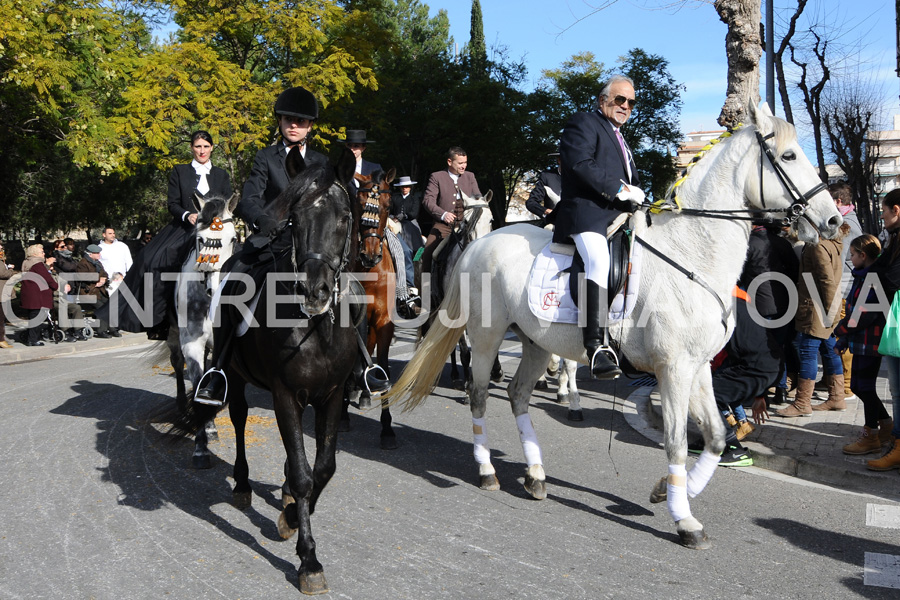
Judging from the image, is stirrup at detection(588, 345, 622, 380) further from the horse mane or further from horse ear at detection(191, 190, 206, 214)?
horse ear at detection(191, 190, 206, 214)

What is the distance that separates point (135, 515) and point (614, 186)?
402 centimetres

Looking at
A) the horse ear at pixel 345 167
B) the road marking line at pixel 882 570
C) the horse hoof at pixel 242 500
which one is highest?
the horse ear at pixel 345 167

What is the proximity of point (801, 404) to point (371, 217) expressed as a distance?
17.0 ft

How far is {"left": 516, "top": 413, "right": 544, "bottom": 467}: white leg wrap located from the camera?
5934mm

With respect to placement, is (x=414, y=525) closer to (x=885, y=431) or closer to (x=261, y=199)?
(x=261, y=199)

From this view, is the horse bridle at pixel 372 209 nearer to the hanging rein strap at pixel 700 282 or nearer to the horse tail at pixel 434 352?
the horse tail at pixel 434 352

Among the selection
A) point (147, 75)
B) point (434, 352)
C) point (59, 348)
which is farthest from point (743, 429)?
point (147, 75)

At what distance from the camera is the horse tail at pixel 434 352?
21.4 ft

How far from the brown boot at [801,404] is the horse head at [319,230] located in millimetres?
6065

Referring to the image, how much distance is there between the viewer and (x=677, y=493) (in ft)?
16.5

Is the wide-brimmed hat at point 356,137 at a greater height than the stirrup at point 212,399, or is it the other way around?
the wide-brimmed hat at point 356,137

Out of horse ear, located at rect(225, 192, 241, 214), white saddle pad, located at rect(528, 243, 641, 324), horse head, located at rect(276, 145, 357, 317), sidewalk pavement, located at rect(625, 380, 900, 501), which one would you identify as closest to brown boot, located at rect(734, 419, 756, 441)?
sidewalk pavement, located at rect(625, 380, 900, 501)

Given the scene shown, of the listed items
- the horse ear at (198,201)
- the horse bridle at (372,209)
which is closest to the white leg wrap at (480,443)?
the horse bridle at (372,209)

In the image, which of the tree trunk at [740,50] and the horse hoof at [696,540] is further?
the tree trunk at [740,50]
